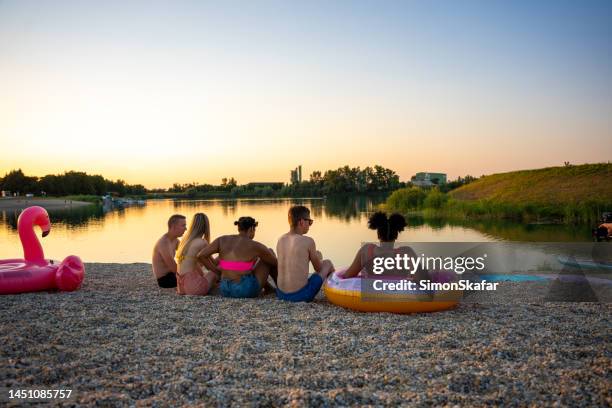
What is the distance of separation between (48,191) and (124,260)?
95994 millimetres

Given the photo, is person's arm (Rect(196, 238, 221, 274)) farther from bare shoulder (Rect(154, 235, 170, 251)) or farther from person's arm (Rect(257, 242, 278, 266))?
bare shoulder (Rect(154, 235, 170, 251))

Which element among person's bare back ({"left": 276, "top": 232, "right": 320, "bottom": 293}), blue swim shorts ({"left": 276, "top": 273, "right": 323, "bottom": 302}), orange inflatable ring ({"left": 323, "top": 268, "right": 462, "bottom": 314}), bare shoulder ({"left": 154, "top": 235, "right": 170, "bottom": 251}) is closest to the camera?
orange inflatable ring ({"left": 323, "top": 268, "right": 462, "bottom": 314})

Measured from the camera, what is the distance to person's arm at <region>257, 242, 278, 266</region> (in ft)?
23.3

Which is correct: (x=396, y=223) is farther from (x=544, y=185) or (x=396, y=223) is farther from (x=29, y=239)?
(x=544, y=185)

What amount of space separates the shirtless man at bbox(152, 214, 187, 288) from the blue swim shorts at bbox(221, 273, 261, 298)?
1441mm

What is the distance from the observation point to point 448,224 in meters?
29.6

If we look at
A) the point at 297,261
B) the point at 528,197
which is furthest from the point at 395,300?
the point at 528,197

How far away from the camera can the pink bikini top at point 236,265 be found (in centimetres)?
721

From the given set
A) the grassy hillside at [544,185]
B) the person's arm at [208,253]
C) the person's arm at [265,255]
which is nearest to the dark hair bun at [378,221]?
the person's arm at [265,255]

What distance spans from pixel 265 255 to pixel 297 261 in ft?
2.03

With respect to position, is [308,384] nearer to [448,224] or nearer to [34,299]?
[34,299]

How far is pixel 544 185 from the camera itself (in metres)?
48.5

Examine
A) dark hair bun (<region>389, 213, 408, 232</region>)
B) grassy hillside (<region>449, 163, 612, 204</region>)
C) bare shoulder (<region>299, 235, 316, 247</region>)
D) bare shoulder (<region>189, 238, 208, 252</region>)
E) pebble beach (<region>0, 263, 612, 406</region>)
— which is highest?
grassy hillside (<region>449, 163, 612, 204</region>)

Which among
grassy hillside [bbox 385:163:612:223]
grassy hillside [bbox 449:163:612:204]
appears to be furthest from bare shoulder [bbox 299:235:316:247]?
grassy hillside [bbox 449:163:612:204]
